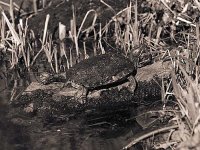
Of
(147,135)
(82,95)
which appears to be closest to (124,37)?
(82,95)

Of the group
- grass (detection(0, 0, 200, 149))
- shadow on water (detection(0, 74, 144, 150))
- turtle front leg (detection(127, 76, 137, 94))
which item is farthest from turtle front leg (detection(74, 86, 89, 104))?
grass (detection(0, 0, 200, 149))

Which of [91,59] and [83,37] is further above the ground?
[91,59]

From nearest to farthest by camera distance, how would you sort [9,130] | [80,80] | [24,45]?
[9,130], [80,80], [24,45]

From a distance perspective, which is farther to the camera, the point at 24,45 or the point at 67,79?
the point at 24,45

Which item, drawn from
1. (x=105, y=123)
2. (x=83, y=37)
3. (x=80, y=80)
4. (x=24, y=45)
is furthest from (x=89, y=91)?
(x=83, y=37)

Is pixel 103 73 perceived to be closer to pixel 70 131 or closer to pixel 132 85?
pixel 132 85

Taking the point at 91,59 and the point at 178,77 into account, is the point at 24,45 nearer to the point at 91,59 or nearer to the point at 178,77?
the point at 91,59

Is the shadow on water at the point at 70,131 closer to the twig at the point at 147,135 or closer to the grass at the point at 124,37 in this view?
the twig at the point at 147,135

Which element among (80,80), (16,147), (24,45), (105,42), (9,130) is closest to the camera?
(16,147)

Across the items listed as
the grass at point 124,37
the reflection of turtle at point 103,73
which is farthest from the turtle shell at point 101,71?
the grass at point 124,37
